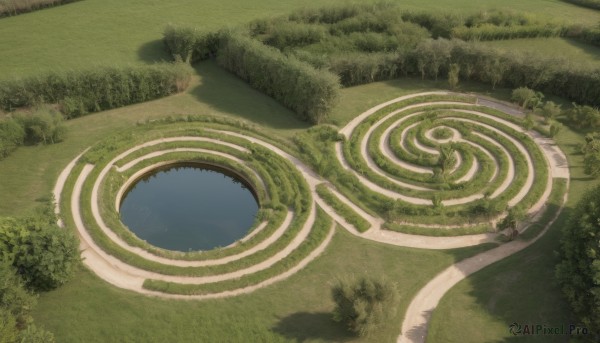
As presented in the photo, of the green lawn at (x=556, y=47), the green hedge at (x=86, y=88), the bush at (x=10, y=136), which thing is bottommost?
the bush at (x=10, y=136)

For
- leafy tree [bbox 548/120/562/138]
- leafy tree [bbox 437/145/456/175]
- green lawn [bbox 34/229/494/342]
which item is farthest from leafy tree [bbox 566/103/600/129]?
green lawn [bbox 34/229/494/342]

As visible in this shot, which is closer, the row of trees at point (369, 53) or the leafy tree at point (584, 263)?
the leafy tree at point (584, 263)

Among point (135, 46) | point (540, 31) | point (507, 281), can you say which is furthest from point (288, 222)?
point (540, 31)

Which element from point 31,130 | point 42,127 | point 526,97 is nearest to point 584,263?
point 526,97

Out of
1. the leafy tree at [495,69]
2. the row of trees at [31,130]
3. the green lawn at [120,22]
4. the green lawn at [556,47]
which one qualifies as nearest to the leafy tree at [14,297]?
the row of trees at [31,130]

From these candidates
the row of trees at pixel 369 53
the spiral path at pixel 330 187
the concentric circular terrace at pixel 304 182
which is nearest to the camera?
the spiral path at pixel 330 187

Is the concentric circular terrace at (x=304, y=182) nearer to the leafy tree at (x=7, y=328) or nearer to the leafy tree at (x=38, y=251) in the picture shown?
the leafy tree at (x=38, y=251)

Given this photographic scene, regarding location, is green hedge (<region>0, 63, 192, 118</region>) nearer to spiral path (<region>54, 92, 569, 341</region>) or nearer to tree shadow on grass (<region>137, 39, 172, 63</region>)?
spiral path (<region>54, 92, 569, 341</region>)
